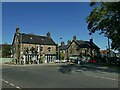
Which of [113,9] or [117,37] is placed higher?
[113,9]

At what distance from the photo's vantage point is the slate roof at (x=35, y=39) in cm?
7281

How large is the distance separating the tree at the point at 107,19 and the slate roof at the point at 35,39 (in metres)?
34.7

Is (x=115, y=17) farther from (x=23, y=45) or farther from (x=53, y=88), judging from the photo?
(x=23, y=45)

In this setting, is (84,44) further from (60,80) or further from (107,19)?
(60,80)

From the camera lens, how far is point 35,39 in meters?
76.9

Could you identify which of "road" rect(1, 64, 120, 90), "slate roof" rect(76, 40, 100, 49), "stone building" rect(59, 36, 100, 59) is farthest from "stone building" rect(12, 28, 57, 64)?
"road" rect(1, 64, 120, 90)

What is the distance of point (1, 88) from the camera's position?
16.0 meters

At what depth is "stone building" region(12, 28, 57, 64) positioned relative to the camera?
71.1 meters

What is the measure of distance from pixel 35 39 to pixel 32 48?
17.1ft

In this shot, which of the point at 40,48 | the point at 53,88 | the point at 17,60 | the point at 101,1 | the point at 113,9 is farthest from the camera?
the point at 40,48

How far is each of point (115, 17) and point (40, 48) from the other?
43.0 meters

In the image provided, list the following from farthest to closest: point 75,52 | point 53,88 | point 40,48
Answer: point 75,52 < point 40,48 < point 53,88

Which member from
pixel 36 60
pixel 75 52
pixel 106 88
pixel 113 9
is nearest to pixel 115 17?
pixel 113 9

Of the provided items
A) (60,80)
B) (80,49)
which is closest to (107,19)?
(60,80)
